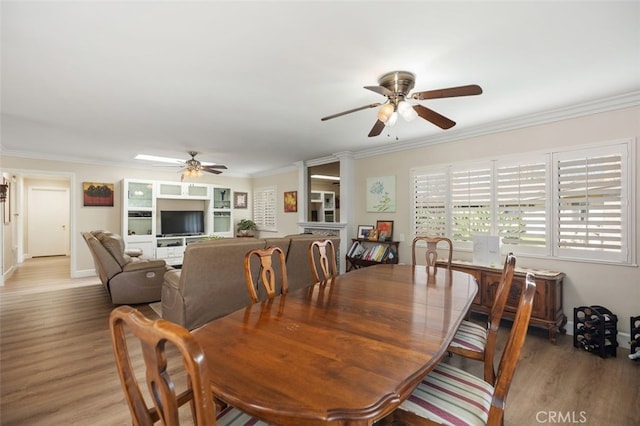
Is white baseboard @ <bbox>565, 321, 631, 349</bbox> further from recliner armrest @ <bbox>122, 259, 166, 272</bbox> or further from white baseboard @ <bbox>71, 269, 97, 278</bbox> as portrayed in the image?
white baseboard @ <bbox>71, 269, 97, 278</bbox>

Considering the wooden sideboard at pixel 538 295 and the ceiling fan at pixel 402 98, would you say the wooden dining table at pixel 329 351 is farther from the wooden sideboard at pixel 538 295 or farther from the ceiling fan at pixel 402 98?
the wooden sideboard at pixel 538 295

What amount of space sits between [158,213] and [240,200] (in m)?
2.09

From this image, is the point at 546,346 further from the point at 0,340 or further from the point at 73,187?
the point at 73,187

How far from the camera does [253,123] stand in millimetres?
3818

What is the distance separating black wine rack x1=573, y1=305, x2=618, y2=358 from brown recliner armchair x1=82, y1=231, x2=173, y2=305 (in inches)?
203

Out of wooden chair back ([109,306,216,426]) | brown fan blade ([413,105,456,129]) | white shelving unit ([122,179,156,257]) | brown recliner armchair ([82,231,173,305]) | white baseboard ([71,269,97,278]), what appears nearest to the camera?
wooden chair back ([109,306,216,426])

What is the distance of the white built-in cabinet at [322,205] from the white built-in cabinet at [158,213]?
2.83 meters

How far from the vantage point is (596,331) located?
9.12 feet

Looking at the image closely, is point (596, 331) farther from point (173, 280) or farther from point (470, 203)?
point (173, 280)

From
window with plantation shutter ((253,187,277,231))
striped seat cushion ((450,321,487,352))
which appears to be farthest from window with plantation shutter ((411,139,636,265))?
window with plantation shutter ((253,187,277,231))

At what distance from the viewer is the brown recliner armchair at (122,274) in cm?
414

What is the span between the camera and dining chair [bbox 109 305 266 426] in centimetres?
61

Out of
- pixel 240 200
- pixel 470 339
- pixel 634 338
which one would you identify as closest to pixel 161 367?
pixel 470 339

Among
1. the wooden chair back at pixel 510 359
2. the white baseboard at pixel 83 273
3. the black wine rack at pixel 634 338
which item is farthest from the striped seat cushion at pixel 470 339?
the white baseboard at pixel 83 273
